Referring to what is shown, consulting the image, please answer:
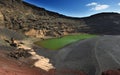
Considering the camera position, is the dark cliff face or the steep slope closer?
the dark cliff face

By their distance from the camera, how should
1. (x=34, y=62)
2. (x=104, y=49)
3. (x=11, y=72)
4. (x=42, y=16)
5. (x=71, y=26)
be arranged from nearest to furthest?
(x=11, y=72) < (x=34, y=62) < (x=104, y=49) < (x=42, y=16) < (x=71, y=26)

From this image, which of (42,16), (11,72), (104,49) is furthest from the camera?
(42,16)

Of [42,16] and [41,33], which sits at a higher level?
[42,16]

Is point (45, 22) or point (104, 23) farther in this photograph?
point (104, 23)

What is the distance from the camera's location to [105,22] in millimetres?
87125

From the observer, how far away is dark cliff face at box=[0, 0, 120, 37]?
55.6 metres

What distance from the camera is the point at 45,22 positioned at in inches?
2699

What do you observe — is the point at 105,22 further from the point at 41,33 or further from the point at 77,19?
the point at 41,33

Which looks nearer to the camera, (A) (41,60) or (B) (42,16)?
(A) (41,60)

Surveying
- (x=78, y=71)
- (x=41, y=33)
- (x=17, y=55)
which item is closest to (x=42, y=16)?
(x=41, y=33)

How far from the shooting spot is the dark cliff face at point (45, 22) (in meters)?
55.6

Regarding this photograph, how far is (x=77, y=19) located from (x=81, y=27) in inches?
390

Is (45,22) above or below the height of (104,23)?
above

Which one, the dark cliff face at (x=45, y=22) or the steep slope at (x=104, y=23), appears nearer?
the dark cliff face at (x=45, y=22)
